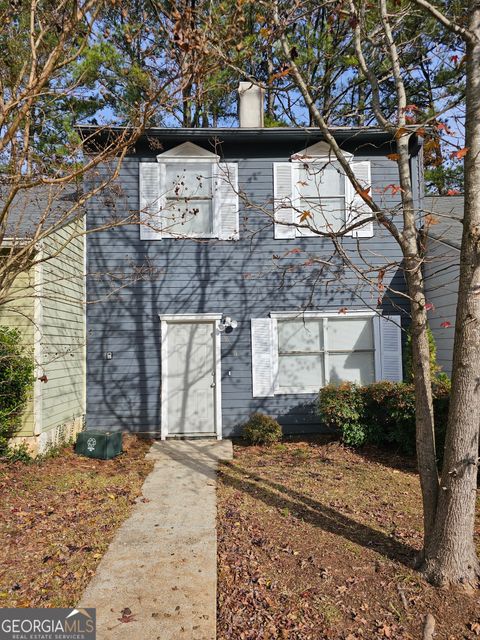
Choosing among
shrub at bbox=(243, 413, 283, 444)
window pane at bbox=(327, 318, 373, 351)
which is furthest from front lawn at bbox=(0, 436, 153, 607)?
window pane at bbox=(327, 318, 373, 351)

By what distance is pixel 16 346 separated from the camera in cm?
642

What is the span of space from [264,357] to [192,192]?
3415 millimetres

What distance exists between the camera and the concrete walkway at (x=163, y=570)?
2.89 m

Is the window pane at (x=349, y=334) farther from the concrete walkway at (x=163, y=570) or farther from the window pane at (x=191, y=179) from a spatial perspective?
the concrete walkway at (x=163, y=570)

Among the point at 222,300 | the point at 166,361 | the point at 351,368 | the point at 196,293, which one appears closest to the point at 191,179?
the point at 196,293

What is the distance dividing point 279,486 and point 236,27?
5.19m

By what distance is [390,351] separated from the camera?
8.25m

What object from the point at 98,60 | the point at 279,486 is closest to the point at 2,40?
the point at 98,60

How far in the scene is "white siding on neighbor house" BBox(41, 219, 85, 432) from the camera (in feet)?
22.4

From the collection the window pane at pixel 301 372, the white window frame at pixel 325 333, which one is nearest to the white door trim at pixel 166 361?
the white window frame at pixel 325 333

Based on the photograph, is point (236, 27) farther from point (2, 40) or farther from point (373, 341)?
point (373, 341)

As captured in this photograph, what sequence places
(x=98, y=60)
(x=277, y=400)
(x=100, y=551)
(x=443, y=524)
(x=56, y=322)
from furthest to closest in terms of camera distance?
1. (x=98, y=60)
2. (x=277, y=400)
3. (x=56, y=322)
4. (x=100, y=551)
5. (x=443, y=524)

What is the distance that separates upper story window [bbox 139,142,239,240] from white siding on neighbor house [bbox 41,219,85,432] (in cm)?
147

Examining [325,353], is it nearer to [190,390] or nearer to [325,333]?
[325,333]
